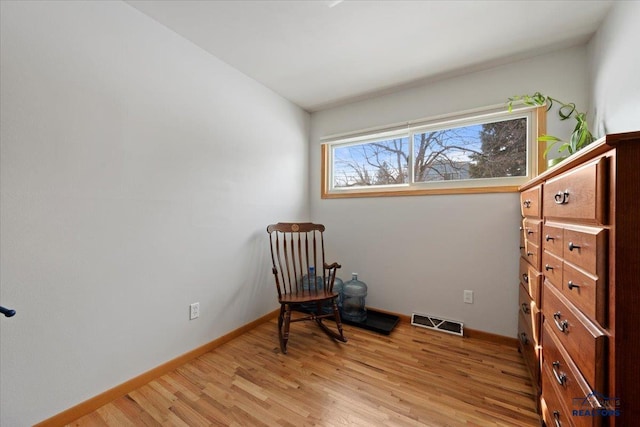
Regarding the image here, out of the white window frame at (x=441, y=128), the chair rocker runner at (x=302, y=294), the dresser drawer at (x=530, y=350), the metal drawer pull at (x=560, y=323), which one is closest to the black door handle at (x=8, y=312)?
the chair rocker runner at (x=302, y=294)

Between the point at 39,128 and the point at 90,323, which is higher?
the point at 39,128

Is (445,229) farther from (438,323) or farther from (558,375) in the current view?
(558,375)

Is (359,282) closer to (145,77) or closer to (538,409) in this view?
(538,409)

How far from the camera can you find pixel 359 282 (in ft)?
8.40

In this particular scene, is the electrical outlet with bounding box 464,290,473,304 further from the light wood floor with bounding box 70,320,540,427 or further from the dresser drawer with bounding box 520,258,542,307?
the dresser drawer with bounding box 520,258,542,307

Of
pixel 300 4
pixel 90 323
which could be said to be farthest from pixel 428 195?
pixel 90 323

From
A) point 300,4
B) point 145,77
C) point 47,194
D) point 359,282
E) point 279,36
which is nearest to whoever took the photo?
point 47,194

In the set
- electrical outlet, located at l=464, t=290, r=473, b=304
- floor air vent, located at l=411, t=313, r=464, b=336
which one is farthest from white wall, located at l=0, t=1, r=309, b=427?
electrical outlet, located at l=464, t=290, r=473, b=304

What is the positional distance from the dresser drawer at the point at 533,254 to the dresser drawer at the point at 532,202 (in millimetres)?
176

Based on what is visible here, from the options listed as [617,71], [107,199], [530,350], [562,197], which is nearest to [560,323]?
[562,197]

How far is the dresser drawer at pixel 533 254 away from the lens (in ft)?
4.32

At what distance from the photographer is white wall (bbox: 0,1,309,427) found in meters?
1.17

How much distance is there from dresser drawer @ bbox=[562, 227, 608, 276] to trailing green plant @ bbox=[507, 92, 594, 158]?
2.77ft

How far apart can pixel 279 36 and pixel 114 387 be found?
2433mm
